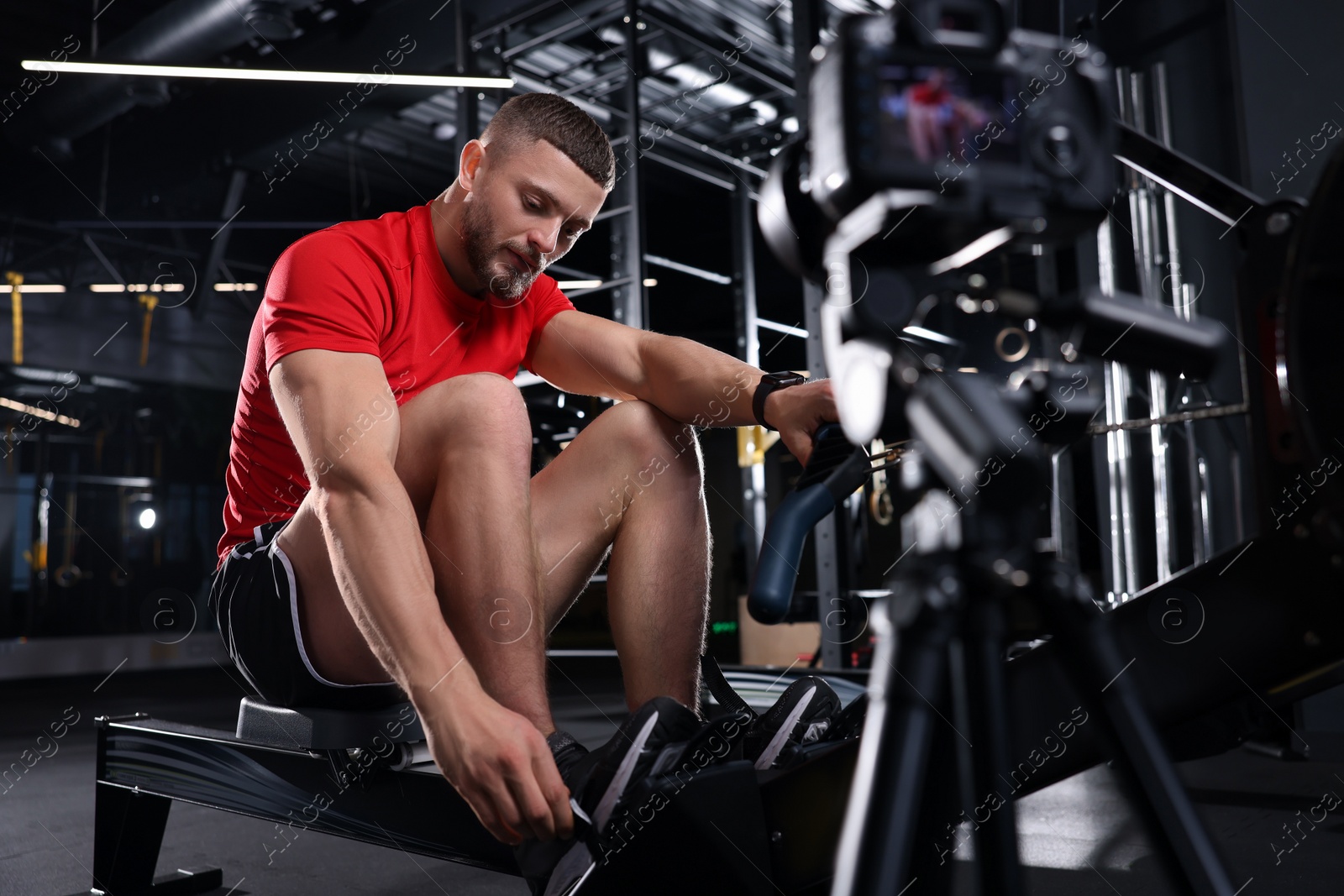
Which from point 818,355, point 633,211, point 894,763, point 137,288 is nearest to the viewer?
point 894,763

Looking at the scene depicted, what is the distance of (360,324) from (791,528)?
75 centimetres

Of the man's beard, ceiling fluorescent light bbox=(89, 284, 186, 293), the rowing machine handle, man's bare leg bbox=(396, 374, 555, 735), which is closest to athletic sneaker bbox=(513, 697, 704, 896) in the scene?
man's bare leg bbox=(396, 374, 555, 735)

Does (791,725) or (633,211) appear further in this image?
(633,211)

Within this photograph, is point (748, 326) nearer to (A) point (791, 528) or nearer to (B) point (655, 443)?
(B) point (655, 443)

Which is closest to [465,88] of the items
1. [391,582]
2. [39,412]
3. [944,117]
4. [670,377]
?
[670,377]

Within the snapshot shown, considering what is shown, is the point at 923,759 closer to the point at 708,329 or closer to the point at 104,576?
the point at 708,329

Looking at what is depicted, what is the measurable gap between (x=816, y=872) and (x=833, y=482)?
49 centimetres

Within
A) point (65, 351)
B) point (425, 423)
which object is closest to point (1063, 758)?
point (425, 423)

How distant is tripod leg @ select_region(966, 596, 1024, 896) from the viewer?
52 centimetres

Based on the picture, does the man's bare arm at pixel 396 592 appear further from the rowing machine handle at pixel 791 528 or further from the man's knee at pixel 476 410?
the rowing machine handle at pixel 791 528

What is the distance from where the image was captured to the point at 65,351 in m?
8.29

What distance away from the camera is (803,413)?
1.10m

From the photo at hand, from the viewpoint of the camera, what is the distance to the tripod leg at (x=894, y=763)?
0.48 meters

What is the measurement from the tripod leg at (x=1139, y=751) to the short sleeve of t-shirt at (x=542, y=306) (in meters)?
1.15
